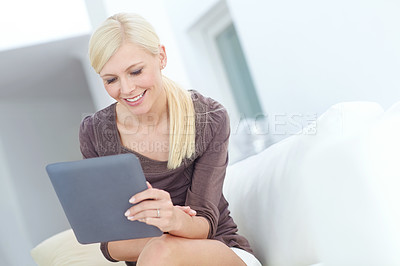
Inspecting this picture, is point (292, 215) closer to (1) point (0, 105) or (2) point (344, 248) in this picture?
(2) point (344, 248)

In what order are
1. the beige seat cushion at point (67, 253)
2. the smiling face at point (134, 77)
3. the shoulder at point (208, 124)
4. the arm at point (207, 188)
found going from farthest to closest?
the beige seat cushion at point (67, 253) < the shoulder at point (208, 124) < the smiling face at point (134, 77) < the arm at point (207, 188)

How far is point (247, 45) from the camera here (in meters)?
3.85

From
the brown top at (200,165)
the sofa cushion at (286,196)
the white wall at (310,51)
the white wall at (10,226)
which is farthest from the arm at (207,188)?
the white wall at (10,226)

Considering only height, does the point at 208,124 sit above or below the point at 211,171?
above

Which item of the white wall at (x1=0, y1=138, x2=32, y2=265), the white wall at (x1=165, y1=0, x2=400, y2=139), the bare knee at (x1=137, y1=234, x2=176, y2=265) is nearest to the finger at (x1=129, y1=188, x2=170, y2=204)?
the bare knee at (x1=137, y1=234, x2=176, y2=265)

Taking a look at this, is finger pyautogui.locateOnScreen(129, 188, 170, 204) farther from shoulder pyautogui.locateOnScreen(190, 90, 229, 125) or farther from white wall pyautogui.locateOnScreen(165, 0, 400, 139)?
white wall pyautogui.locateOnScreen(165, 0, 400, 139)

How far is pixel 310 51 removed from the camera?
10.6 feet

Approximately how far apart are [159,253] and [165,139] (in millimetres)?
475

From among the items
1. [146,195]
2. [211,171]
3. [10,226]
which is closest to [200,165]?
[211,171]

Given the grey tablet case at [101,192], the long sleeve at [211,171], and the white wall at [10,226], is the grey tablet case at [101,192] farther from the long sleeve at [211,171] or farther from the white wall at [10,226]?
the white wall at [10,226]

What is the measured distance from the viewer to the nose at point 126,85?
1.56m

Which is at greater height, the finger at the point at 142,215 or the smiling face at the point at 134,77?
the smiling face at the point at 134,77

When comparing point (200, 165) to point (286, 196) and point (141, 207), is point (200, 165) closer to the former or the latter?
point (286, 196)

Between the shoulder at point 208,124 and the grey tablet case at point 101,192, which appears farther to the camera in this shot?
the shoulder at point 208,124
